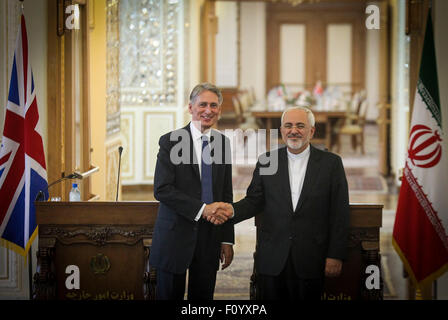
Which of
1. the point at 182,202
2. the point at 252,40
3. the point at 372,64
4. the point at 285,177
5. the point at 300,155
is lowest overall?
the point at 182,202

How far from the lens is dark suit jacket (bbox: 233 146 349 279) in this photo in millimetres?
3695

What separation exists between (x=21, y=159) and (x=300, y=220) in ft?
6.55

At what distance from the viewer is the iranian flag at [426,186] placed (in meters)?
4.71

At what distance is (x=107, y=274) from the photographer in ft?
14.4

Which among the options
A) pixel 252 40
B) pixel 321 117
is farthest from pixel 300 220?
pixel 252 40

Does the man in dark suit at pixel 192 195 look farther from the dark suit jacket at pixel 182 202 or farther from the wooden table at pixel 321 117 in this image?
the wooden table at pixel 321 117

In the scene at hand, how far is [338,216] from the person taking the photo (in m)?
3.71

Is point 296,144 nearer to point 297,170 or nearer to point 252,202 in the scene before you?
point 297,170

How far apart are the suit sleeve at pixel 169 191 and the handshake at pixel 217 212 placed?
0.05 meters

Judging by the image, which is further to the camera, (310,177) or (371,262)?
(371,262)

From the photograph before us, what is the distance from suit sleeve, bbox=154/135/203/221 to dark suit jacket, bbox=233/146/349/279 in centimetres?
27

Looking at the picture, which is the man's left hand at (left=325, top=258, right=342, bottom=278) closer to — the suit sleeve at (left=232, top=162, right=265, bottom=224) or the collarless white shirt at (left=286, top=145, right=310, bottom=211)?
the collarless white shirt at (left=286, top=145, right=310, bottom=211)

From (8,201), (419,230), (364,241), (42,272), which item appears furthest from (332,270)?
(8,201)
